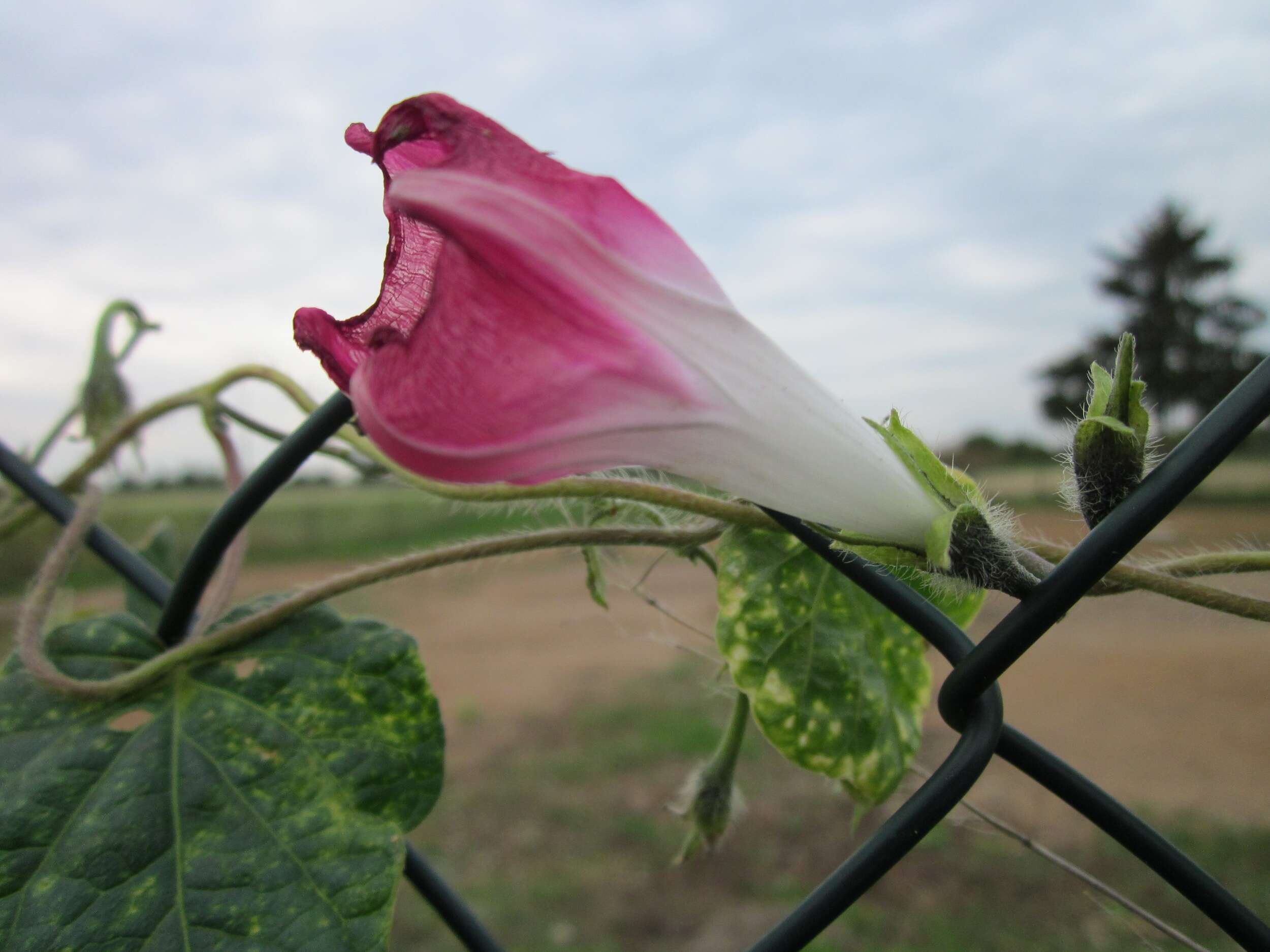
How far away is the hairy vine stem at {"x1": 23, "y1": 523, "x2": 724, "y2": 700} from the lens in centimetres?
42

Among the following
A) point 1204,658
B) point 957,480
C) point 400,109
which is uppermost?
point 400,109

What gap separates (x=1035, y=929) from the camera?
335cm

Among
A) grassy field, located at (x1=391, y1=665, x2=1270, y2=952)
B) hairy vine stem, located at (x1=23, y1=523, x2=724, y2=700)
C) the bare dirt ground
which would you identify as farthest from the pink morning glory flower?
grassy field, located at (x1=391, y1=665, x2=1270, y2=952)

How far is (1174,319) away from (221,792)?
892 inches

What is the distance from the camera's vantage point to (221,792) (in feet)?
1.38

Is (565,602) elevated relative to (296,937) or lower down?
lower down

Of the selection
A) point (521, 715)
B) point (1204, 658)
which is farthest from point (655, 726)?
point (1204, 658)

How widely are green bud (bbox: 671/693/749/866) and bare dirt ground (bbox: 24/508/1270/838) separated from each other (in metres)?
2.06

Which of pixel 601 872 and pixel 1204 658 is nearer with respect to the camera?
pixel 601 872

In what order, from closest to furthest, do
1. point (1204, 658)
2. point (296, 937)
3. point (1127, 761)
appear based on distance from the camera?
point (296, 937) < point (1127, 761) < point (1204, 658)

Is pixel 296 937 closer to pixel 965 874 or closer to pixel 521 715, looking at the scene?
pixel 965 874

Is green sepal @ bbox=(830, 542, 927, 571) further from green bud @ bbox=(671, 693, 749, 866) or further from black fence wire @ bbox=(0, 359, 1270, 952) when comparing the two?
green bud @ bbox=(671, 693, 749, 866)

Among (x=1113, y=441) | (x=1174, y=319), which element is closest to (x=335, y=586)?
(x=1113, y=441)

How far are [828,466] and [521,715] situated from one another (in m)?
6.34
